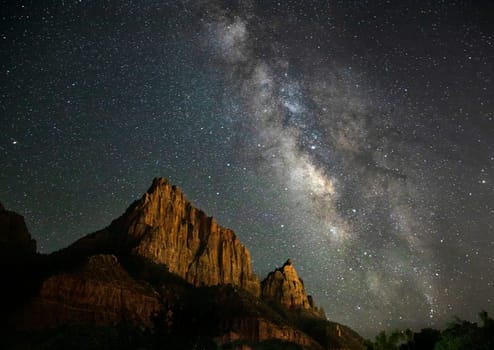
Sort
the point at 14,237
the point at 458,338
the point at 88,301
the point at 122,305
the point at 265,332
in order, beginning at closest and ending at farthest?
the point at 458,338
the point at 88,301
the point at 122,305
the point at 265,332
the point at 14,237

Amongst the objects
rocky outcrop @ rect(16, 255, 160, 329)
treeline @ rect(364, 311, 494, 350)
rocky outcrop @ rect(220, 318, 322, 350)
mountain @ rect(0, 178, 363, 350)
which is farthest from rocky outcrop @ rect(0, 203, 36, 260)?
treeline @ rect(364, 311, 494, 350)

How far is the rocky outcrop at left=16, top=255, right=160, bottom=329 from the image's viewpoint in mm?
108625

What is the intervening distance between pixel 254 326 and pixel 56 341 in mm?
89532

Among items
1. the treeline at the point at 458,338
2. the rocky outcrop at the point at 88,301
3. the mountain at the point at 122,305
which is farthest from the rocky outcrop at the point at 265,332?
the treeline at the point at 458,338

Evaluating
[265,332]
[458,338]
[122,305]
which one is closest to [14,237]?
[122,305]

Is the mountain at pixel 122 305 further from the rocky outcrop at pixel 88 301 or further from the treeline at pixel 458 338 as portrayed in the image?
the treeline at pixel 458 338

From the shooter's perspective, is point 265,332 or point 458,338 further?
point 265,332

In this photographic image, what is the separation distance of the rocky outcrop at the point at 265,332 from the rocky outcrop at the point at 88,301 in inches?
1021

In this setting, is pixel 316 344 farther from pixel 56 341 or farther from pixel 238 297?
pixel 56 341

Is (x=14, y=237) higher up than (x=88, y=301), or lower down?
higher up

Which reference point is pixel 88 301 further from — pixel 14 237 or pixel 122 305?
pixel 14 237

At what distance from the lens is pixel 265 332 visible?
136 m

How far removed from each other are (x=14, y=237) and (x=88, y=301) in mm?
66889

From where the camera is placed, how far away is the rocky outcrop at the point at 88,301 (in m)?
109
